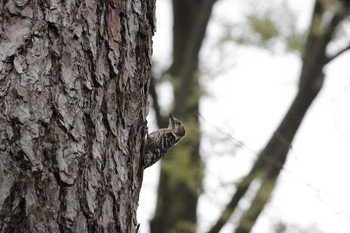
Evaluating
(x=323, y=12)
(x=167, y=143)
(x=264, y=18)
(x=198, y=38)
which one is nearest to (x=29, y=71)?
(x=167, y=143)

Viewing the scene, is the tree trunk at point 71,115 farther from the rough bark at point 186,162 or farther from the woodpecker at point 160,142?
the rough bark at point 186,162

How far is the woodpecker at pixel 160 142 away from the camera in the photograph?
421 centimetres

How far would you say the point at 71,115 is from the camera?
2.42 metres

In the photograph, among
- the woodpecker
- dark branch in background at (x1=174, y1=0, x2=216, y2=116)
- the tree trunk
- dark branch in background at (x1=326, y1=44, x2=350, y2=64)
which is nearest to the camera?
the tree trunk

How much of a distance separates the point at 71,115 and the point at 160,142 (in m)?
2.20

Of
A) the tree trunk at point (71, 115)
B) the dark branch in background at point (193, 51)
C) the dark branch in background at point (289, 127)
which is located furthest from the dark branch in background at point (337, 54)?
the tree trunk at point (71, 115)

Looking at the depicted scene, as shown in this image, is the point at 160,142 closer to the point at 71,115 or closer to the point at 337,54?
the point at 71,115

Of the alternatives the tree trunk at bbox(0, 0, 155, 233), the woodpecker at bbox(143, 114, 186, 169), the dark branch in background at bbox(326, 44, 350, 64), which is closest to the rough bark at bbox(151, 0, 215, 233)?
the dark branch in background at bbox(326, 44, 350, 64)

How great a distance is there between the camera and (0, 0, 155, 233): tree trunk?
229 centimetres

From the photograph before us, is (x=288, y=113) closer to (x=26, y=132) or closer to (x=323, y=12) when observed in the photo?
(x=323, y=12)

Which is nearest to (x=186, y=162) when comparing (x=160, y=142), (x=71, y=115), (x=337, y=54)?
(x=337, y=54)

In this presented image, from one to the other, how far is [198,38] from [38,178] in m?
5.20

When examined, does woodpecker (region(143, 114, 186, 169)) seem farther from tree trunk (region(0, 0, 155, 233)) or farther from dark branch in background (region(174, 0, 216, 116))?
dark branch in background (region(174, 0, 216, 116))

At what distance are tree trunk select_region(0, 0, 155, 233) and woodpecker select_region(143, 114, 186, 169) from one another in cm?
127
